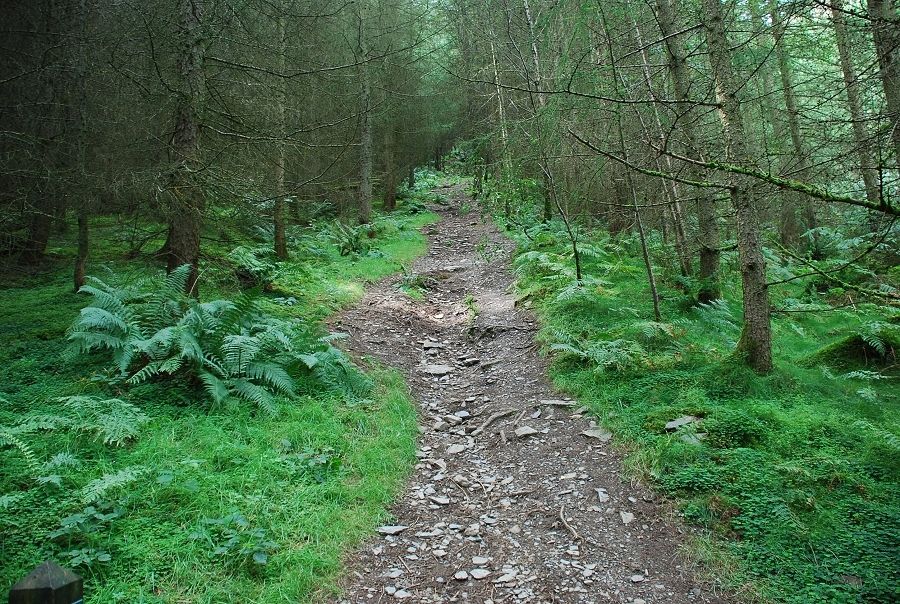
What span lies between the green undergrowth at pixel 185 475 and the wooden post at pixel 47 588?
139 centimetres

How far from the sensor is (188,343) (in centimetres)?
554

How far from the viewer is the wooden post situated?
1886mm

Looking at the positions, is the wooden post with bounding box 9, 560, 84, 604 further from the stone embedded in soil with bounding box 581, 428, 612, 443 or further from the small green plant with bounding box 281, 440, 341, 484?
the stone embedded in soil with bounding box 581, 428, 612, 443

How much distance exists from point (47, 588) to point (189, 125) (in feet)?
20.8

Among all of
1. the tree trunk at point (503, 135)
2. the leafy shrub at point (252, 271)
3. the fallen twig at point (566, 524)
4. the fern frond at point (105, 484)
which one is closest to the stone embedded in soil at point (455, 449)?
the fallen twig at point (566, 524)

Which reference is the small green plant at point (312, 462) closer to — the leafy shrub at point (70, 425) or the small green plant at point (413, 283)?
the leafy shrub at point (70, 425)

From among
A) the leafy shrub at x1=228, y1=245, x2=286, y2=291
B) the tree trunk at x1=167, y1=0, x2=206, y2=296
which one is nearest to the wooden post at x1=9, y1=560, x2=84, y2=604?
the tree trunk at x1=167, y1=0, x2=206, y2=296

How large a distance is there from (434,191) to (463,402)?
28.3 metres

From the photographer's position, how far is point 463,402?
693 cm

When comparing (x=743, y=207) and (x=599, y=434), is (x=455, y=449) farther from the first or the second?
(x=743, y=207)

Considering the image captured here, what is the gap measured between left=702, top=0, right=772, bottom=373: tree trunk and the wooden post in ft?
18.7

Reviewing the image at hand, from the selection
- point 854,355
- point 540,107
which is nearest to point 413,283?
point 540,107

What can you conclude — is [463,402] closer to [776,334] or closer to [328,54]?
[776,334]

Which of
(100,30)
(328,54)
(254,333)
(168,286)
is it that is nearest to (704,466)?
(254,333)
